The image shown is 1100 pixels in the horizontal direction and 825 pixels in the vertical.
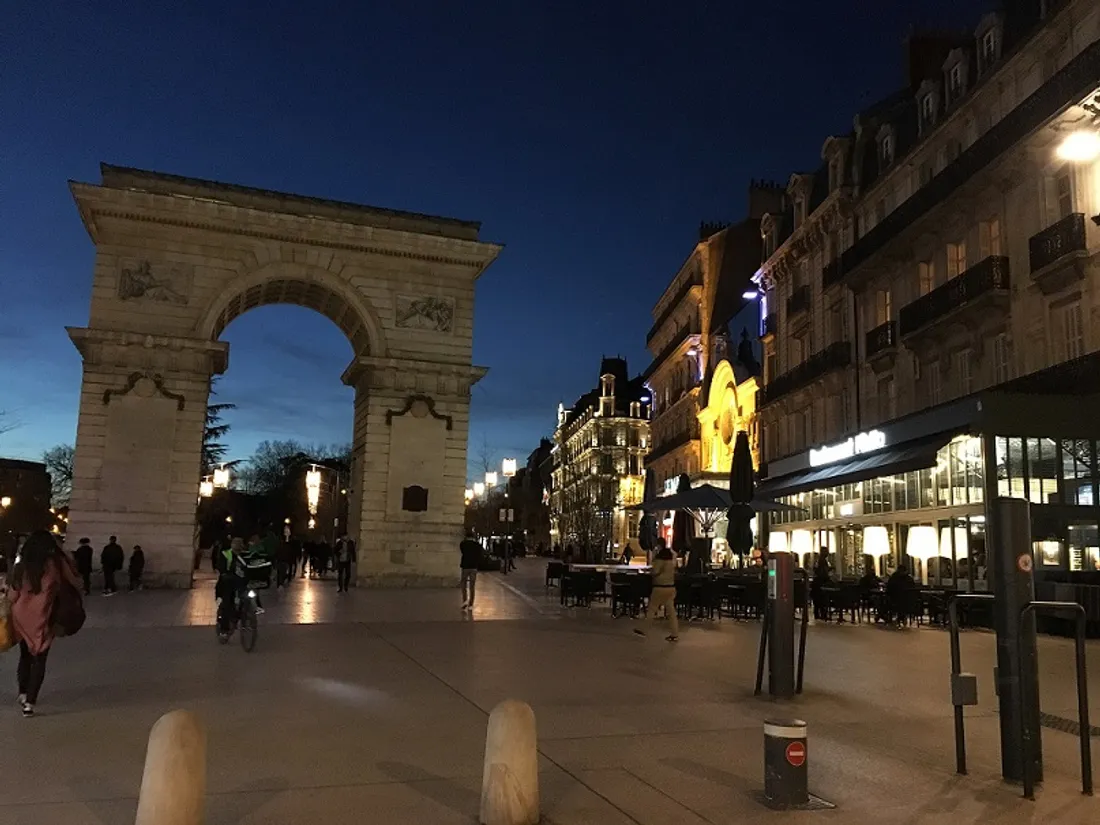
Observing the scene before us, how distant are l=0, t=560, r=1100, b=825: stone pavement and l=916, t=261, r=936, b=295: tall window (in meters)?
14.1

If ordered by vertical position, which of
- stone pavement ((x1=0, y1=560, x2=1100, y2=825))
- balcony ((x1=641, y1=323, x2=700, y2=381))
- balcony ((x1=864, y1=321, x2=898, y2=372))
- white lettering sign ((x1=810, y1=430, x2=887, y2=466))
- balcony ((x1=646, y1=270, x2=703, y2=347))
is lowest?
stone pavement ((x1=0, y1=560, x2=1100, y2=825))

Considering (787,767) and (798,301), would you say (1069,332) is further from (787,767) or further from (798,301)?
(787,767)

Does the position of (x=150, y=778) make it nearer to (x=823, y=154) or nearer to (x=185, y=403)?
(x=185, y=403)

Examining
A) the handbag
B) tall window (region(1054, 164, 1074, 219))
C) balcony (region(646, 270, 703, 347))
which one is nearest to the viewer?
the handbag

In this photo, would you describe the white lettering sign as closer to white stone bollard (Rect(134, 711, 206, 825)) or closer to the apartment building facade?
the apartment building facade

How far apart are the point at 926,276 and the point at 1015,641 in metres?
22.2

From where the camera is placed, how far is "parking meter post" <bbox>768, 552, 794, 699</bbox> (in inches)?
366

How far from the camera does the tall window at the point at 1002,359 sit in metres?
22.0

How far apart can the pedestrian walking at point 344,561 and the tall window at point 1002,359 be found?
17844mm

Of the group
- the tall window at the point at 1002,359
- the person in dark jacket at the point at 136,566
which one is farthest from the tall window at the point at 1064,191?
the person in dark jacket at the point at 136,566

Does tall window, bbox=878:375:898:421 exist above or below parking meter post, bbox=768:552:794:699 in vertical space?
above

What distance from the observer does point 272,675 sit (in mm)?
10312

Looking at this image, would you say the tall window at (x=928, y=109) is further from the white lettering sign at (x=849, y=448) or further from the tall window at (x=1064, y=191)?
the white lettering sign at (x=849, y=448)

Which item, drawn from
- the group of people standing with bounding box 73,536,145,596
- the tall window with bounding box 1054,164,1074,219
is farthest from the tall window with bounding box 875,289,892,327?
the group of people standing with bounding box 73,536,145,596
